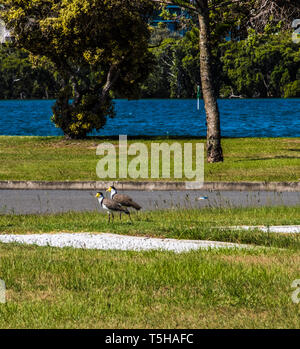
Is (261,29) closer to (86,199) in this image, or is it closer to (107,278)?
(86,199)

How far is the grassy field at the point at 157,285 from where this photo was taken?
728 cm

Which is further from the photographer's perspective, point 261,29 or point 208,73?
point 261,29

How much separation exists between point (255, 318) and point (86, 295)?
74.4 inches

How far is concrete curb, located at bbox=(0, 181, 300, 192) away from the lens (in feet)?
66.9

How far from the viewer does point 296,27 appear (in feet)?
92.4

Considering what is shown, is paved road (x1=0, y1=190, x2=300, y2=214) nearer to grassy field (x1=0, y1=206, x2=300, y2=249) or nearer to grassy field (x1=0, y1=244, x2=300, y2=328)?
grassy field (x1=0, y1=206, x2=300, y2=249)

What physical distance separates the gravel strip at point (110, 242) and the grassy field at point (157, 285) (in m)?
0.44

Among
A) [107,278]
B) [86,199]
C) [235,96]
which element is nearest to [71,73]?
[86,199]

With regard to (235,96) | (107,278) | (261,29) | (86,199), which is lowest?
(235,96)

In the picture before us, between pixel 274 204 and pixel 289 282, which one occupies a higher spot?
pixel 289 282
